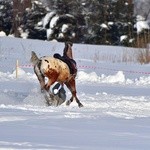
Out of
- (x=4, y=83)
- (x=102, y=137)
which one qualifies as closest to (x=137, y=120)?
(x=102, y=137)

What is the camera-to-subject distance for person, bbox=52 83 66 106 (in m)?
13.0

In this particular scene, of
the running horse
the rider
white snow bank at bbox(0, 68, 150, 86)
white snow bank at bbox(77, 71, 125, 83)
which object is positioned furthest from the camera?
white snow bank at bbox(77, 71, 125, 83)

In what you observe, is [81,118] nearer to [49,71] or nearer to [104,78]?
[49,71]

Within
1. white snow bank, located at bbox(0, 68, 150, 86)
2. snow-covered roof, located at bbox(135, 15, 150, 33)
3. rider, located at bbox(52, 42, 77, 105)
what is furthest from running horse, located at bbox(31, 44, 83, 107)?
snow-covered roof, located at bbox(135, 15, 150, 33)

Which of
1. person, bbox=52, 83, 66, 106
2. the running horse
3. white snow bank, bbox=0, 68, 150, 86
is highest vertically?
the running horse

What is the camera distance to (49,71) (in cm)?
1270

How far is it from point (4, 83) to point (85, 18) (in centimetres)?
2728

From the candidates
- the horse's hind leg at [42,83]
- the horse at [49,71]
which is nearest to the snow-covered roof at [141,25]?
the horse at [49,71]

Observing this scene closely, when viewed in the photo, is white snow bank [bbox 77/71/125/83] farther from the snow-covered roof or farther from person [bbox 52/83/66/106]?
the snow-covered roof

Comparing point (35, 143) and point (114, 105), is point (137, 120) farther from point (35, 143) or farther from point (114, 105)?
point (35, 143)

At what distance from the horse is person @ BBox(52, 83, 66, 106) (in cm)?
13

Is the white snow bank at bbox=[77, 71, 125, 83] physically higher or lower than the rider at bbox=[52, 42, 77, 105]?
lower

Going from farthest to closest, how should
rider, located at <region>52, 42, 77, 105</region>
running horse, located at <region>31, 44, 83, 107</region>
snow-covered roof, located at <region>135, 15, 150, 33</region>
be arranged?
snow-covered roof, located at <region>135, 15, 150, 33</region> < rider, located at <region>52, 42, 77, 105</region> < running horse, located at <region>31, 44, 83, 107</region>

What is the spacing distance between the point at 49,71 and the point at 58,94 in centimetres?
81
